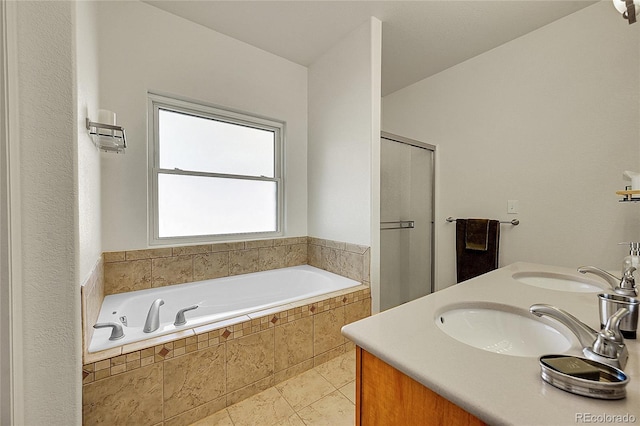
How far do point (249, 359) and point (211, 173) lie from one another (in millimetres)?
1556

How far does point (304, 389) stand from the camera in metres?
1.61

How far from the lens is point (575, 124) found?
74.7 inches

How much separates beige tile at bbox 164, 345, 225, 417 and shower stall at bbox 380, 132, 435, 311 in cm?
157

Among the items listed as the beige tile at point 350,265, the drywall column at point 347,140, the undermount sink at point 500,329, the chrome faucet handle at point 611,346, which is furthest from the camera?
the beige tile at point 350,265

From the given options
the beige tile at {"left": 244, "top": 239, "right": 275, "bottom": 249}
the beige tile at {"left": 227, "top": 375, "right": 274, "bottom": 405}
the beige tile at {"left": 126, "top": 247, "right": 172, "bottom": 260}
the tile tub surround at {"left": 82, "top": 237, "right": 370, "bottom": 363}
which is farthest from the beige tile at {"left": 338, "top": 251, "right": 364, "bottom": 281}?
the beige tile at {"left": 126, "top": 247, "right": 172, "bottom": 260}

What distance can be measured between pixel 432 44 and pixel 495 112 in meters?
0.83

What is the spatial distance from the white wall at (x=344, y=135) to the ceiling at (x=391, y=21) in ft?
0.51

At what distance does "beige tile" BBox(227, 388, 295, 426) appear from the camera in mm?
1369

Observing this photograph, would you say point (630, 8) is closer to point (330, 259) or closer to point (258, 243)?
point (330, 259)

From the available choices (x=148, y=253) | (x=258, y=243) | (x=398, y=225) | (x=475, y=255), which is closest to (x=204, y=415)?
(x=148, y=253)

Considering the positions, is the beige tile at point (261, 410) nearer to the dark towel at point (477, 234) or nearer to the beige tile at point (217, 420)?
the beige tile at point (217, 420)

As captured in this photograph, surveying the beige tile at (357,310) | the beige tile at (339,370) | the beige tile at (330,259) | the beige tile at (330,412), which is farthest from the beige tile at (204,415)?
the beige tile at (330,259)

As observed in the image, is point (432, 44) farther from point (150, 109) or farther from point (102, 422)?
point (102, 422)

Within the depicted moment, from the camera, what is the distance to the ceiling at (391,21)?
191 cm
